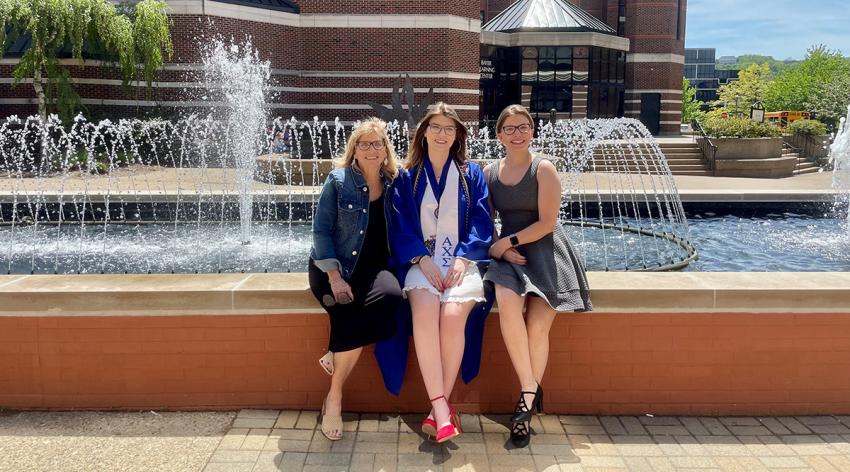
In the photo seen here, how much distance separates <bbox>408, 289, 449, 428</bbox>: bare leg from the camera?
3758 mm

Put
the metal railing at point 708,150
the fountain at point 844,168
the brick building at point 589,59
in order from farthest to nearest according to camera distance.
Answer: the brick building at point 589,59 < the metal railing at point 708,150 < the fountain at point 844,168

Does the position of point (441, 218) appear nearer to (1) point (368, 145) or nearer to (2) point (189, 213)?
(1) point (368, 145)

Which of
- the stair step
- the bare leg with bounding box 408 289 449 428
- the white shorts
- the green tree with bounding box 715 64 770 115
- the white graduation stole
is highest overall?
the green tree with bounding box 715 64 770 115

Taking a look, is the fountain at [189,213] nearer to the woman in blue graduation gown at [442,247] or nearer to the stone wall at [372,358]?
the stone wall at [372,358]

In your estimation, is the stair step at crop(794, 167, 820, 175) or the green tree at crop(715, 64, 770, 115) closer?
the stair step at crop(794, 167, 820, 175)

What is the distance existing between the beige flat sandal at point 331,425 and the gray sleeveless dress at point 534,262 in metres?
1.08

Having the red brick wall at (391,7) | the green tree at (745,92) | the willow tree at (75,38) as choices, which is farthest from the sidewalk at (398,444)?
the green tree at (745,92)

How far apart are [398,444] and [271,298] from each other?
1.04 m

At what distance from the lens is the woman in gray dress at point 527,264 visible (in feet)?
12.6

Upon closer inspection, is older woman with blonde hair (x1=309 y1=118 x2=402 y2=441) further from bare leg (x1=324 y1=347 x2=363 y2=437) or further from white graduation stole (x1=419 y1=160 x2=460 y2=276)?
white graduation stole (x1=419 y1=160 x2=460 y2=276)

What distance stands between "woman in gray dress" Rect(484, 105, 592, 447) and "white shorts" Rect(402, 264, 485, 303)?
0.09 m

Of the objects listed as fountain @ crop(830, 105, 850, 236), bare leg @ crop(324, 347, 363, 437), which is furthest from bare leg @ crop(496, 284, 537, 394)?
fountain @ crop(830, 105, 850, 236)

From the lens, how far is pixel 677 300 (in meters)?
4.11

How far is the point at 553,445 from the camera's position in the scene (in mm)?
3824
